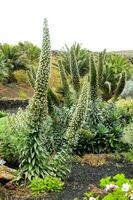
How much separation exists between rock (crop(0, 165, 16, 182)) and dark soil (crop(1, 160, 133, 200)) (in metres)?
0.94

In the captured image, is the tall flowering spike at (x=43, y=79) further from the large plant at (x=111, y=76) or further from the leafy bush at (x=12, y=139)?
the large plant at (x=111, y=76)

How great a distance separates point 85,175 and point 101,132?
235 cm

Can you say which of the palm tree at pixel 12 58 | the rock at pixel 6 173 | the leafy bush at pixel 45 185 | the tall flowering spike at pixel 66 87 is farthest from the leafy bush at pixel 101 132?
the palm tree at pixel 12 58

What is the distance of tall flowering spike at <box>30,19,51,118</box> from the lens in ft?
31.3

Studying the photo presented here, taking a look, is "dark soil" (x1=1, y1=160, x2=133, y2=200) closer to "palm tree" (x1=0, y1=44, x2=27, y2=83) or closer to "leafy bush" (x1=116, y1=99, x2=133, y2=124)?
"leafy bush" (x1=116, y1=99, x2=133, y2=124)

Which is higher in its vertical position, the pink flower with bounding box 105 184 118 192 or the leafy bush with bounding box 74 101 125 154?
the pink flower with bounding box 105 184 118 192

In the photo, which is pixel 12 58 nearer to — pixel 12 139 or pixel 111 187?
pixel 12 139

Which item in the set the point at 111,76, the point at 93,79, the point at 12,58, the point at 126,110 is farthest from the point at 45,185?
the point at 12,58

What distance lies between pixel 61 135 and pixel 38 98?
253 centimetres

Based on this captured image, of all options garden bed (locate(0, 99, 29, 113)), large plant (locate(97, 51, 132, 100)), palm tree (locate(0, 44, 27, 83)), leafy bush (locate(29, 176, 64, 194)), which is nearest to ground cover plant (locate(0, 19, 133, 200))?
leafy bush (locate(29, 176, 64, 194))

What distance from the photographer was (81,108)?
10031 millimetres

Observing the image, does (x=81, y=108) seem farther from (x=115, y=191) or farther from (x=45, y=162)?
(x=115, y=191)

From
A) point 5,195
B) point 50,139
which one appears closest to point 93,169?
point 50,139

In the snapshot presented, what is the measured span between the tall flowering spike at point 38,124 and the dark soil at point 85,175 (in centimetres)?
65
